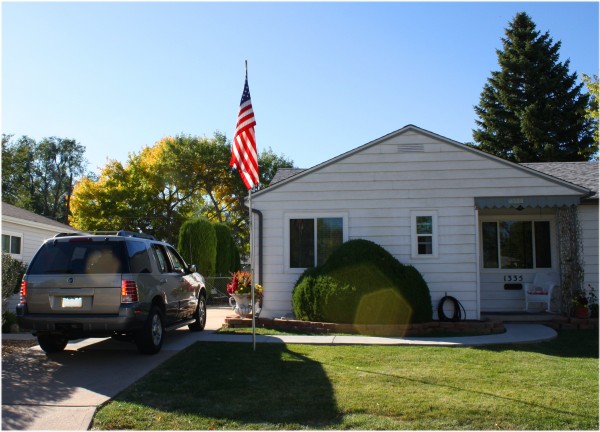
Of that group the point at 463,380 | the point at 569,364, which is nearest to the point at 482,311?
the point at 569,364

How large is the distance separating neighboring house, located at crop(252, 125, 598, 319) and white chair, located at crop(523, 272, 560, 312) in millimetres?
328

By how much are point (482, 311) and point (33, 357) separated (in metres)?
10.5

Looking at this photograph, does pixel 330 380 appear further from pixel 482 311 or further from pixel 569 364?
pixel 482 311

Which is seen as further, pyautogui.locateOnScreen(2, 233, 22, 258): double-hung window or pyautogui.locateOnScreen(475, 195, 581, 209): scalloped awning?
pyautogui.locateOnScreen(2, 233, 22, 258): double-hung window

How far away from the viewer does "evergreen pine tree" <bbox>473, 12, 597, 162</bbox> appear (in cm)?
3356

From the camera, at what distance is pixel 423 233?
40.8ft

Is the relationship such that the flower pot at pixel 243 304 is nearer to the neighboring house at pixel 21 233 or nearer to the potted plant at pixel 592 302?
the potted plant at pixel 592 302

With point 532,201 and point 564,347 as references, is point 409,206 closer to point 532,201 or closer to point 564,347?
point 532,201

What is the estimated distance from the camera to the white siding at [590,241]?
12.8 meters

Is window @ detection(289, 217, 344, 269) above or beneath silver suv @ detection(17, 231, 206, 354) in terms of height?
above

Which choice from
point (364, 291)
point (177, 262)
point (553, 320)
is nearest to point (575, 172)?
point (553, 320)

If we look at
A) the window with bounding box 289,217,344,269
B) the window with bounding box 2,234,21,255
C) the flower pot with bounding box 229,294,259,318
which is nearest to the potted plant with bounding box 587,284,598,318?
the window with bounding box 289,217,344,269

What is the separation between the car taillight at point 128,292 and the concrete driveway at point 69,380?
968 millimetres

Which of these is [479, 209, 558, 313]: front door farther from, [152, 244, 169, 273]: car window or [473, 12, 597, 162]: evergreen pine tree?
[473, 12, 597, 162]: evergreen pine tree
